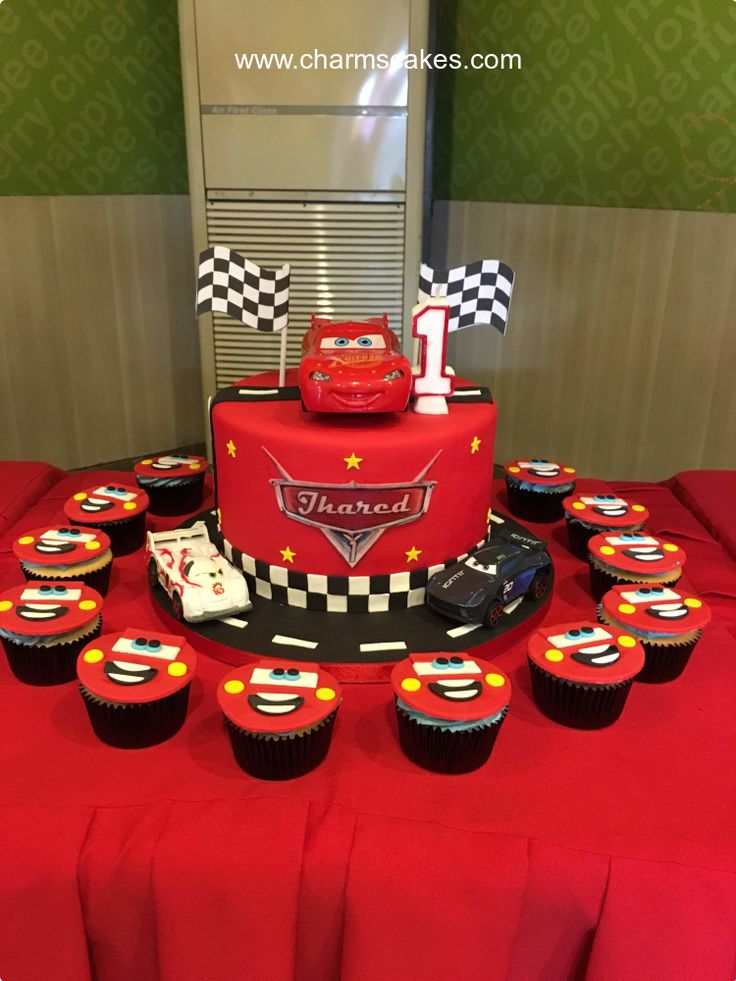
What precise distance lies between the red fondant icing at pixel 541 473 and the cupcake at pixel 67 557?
1.18 metres

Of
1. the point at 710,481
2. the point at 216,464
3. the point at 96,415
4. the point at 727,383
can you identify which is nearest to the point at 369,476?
the point at 216,464

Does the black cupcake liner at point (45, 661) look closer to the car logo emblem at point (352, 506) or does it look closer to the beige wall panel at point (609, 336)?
the car logo emblem at point (352, 506)

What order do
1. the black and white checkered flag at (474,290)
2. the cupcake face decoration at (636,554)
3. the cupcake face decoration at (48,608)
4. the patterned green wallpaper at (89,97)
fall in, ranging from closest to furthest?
1. the cupcake face decoration at (48,608)
2. the cupcake face decoration at (636,554)
3. the black and white checkered flag at (474,290)
4. the patterned green wallpaper at (89,97)

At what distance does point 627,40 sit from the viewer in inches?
125

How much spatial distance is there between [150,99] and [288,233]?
3.46 feet

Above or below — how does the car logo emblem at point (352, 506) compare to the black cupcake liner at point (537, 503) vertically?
above

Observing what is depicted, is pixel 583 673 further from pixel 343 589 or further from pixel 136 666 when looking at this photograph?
pixel 136 666

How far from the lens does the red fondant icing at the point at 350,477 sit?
1.64 meters

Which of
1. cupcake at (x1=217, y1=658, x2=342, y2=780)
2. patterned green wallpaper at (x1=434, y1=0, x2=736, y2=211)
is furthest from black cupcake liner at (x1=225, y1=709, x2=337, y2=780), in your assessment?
patterned green wallpaper at (x1=434, y1=0, x2=736, y2=211)

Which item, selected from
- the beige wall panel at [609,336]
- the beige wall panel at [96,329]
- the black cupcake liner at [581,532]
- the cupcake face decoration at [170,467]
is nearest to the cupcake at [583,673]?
the black cupcake liner at [581,532]

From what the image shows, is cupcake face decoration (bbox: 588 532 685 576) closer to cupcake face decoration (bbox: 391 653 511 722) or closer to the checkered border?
the checkered border

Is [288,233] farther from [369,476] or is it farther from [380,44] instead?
[369,476]

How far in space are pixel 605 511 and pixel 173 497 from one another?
1231mm

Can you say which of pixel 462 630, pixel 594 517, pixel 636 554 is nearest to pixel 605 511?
pixel 594 517
